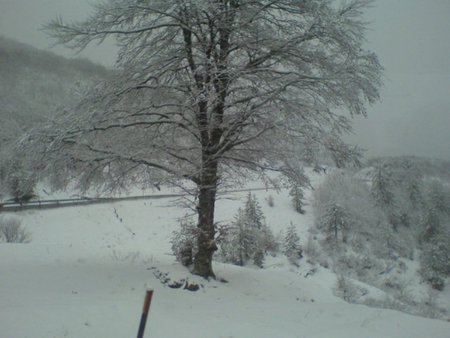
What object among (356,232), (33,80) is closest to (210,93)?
(33,80)

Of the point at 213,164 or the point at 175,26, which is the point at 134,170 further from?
the point at 175,26

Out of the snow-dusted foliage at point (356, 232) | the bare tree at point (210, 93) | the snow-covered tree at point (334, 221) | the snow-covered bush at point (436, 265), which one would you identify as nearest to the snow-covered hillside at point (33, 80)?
the bare tree at point (210, 93)

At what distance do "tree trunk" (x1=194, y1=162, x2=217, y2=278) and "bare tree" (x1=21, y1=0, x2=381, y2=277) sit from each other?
24 millimetres

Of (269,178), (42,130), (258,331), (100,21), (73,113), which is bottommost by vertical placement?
(258,331)

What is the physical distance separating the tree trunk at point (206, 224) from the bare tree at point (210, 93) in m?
0.02

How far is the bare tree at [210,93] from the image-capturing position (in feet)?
19.6

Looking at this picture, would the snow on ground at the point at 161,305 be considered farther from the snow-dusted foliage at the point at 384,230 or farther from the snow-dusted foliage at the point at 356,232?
the snow-dusted foliage at the point at 356,232

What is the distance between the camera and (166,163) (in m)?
7.34

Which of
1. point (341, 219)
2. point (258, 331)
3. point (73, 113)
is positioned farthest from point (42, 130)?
point (341, 219)

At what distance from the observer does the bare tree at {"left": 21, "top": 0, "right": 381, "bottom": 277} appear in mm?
5961

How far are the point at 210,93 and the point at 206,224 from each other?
3123 millimetres

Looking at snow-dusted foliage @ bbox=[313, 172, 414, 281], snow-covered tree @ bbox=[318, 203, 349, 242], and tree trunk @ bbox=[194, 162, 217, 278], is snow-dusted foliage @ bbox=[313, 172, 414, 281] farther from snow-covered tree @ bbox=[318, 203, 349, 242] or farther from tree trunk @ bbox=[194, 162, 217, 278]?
tree trunk @ bbox=[194, 162, 217, 278]

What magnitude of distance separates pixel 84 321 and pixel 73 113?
12.4 feet

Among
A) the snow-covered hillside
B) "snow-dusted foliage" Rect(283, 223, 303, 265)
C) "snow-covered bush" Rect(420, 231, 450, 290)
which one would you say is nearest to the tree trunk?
the snow-covered hillside
